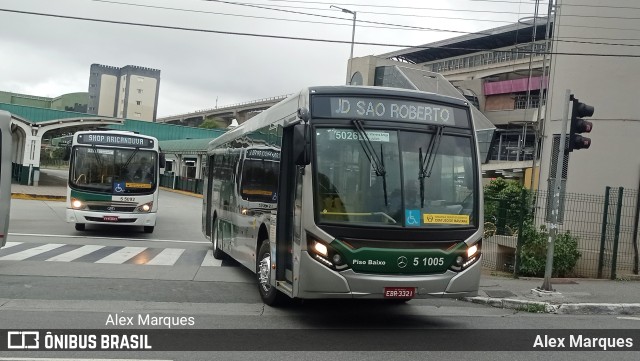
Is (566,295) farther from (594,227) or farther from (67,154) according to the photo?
(67,154)

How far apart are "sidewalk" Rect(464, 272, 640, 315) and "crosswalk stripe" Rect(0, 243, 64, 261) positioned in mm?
9275

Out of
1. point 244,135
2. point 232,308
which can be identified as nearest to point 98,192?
point 244,135

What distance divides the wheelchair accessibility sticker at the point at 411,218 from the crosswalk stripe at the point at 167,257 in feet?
23.7

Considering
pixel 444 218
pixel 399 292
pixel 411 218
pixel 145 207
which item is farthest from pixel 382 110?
pixel 145 207

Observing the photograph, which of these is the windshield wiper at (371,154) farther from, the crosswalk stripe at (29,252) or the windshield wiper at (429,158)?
the crosswalk stripe at (29,252)

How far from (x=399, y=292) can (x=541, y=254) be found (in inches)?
268

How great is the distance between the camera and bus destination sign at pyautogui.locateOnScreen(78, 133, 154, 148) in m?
16.8

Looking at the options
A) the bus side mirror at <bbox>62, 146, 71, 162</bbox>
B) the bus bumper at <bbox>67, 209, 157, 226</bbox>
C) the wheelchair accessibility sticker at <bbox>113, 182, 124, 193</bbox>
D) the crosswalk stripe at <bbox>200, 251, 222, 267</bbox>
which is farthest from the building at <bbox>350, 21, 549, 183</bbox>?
the crosswalk stripe at <bbox>200, 251, 222, 267</bbox>

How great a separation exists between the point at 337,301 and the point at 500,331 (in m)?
2.72

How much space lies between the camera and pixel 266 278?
880 centimetres

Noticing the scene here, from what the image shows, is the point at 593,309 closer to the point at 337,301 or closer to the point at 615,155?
the point at 337,301

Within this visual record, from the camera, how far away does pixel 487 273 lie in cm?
1328

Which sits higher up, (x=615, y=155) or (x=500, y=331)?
(x=615, y=155)

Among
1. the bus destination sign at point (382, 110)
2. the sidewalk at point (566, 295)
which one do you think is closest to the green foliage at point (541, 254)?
the sidewalk at point (566, 295)
